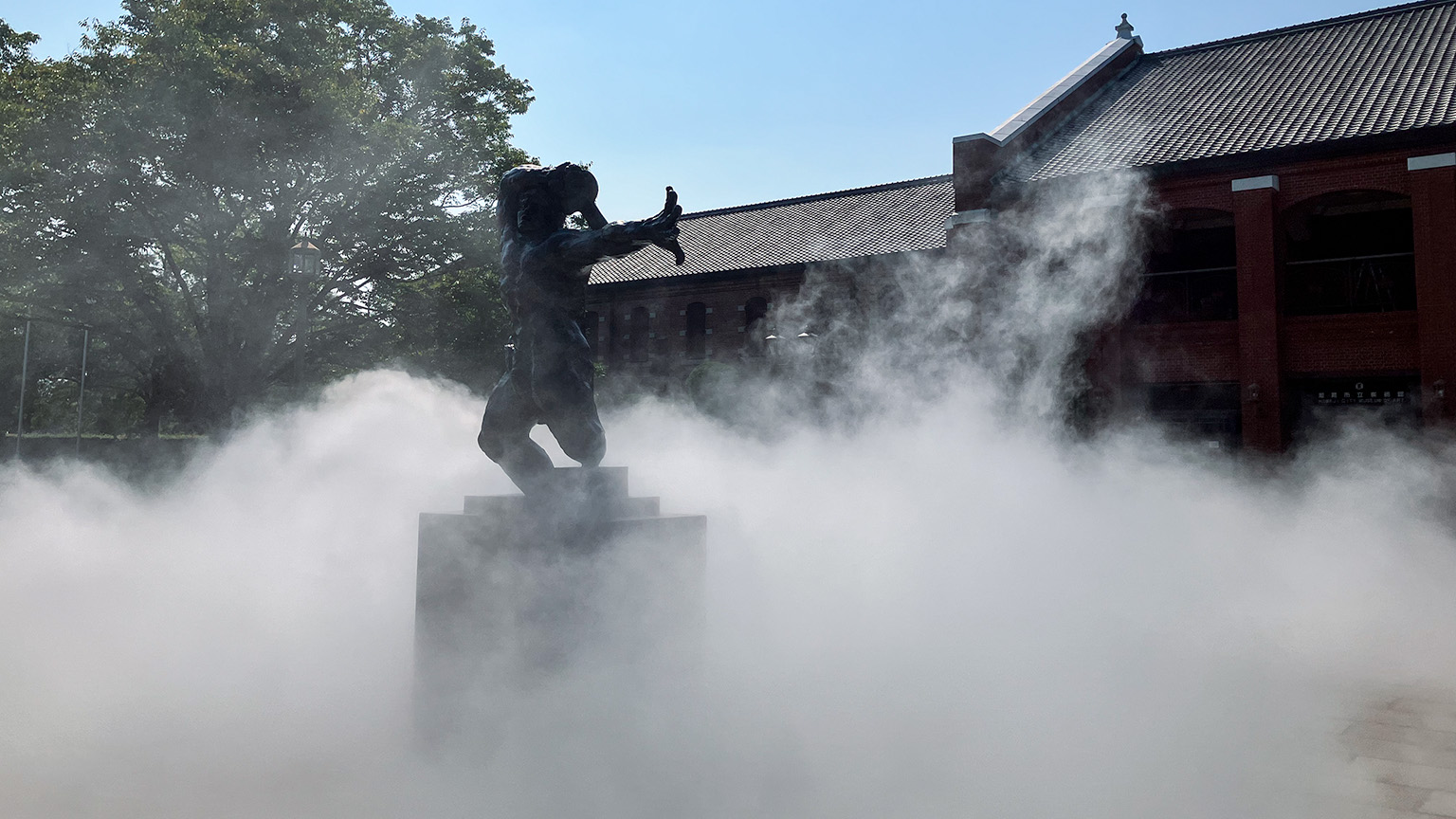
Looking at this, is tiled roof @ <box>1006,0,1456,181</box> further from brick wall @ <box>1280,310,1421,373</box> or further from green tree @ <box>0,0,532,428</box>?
green tree @ <box>0,0,532,428</box>

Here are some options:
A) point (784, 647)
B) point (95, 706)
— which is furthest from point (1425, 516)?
point (95, 706)

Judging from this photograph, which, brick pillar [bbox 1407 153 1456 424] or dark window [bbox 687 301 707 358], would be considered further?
dark window [bbox 687 301 707 358]

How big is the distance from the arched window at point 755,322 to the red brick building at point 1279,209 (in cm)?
1225

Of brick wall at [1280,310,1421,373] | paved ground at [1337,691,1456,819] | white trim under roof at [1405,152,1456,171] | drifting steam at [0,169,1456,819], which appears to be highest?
white trim under roof at [1405,152,1456,171]

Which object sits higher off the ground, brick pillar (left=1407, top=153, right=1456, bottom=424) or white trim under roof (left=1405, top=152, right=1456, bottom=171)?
white trim under roof (left=1405, top=152, right=1456, bottom=171)

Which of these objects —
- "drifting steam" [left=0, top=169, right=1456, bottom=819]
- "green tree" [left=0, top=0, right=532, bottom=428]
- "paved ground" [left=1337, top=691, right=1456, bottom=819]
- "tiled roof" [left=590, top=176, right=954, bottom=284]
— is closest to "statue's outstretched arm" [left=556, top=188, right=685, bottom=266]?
"drifting steam" [left=0, top=169, right=1456, bottom=819]

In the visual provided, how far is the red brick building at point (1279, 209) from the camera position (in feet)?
56.0

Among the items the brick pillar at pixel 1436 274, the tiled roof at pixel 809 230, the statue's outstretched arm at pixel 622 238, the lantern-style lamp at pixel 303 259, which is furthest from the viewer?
the tiled roof at pixel 809 230

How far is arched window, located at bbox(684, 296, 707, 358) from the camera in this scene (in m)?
34.0

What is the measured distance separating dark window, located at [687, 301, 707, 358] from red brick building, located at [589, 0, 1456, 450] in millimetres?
14786

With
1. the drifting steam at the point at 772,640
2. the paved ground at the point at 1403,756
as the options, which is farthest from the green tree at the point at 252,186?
the paved ground at the point at 1403,756

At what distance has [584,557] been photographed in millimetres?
4242

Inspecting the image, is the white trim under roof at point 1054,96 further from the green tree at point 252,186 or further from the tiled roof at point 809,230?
the green tree at point 252,186

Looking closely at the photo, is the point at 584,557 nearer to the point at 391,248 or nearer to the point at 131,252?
the point at 391,248
